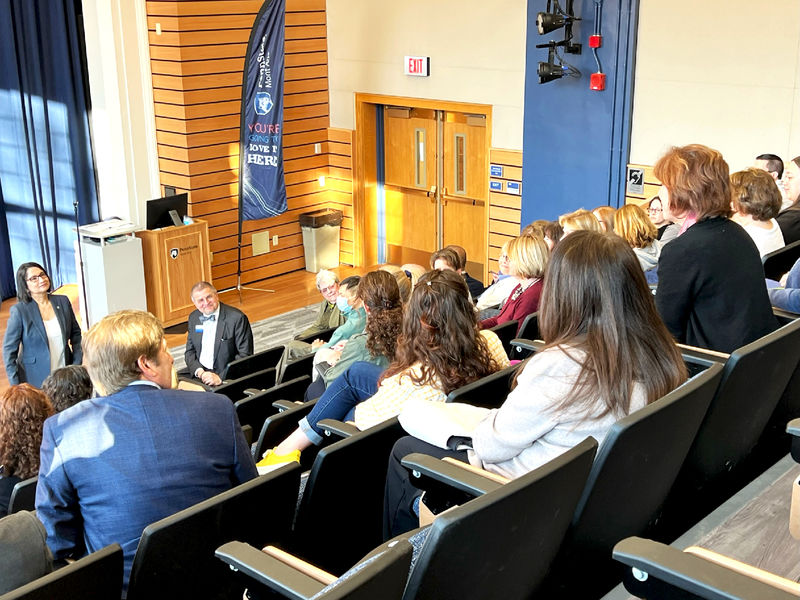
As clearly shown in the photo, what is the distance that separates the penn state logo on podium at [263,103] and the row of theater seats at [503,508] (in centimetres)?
694

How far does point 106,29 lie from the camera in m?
9.13

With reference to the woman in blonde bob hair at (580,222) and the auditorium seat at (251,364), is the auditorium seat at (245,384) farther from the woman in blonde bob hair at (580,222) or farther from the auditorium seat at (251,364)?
the woman in blonde bob hair at (580,222)

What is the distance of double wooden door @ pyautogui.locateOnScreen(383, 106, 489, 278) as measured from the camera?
9609mm

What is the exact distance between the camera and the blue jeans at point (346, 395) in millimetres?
3197

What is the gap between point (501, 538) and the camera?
166 cm

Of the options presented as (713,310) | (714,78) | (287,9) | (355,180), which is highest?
(287,9)

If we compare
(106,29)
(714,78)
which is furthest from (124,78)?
(714,78)

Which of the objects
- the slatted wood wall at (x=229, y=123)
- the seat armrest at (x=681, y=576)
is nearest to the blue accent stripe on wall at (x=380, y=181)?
the slatted wood wall at (x=229, y=123)

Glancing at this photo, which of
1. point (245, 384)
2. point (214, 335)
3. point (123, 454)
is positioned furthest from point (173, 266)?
point (123, 454)

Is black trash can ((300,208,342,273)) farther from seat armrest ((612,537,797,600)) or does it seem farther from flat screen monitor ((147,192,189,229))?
seat armrest ((612,537,797,600))

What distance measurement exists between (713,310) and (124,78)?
788 centimetres

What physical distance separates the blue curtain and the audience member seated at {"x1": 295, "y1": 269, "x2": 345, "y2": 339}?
4894mm

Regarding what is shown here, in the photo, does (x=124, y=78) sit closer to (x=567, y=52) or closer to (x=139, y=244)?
(x=139, y=244)

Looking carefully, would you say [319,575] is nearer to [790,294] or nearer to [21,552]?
[21,552]
